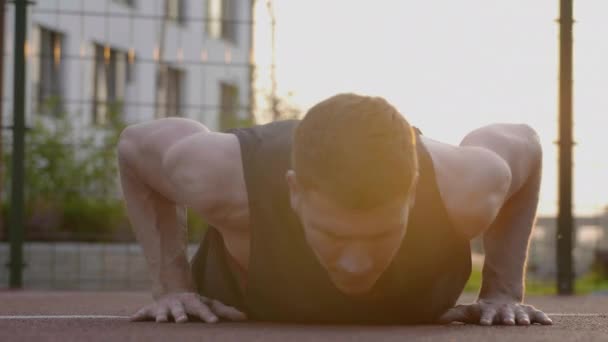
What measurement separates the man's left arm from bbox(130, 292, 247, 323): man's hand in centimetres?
60

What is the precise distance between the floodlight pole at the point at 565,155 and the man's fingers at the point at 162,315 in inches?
133

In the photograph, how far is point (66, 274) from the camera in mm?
7422

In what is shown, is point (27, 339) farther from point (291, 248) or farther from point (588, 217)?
point (588, 217)

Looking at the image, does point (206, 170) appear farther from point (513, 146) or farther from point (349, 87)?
point (349, 87)

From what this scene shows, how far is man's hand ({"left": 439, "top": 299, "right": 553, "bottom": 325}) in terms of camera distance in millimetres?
3344

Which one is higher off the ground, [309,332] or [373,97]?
[373,97]

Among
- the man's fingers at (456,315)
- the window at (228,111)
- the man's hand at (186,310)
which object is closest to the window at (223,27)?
the window at (228,111)

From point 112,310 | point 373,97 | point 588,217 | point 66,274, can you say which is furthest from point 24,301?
point 588,217

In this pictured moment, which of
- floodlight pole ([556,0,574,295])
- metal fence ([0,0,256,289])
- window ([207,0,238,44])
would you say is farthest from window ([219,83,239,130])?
floodlight pole ([556,0,574,295])

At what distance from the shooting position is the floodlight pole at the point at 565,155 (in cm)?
631

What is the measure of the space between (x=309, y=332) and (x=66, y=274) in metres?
4.70

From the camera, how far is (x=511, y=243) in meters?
3.45

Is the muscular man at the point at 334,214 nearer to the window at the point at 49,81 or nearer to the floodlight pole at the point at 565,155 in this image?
the floodlight pole at the point at 565,155

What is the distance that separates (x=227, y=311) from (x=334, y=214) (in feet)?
2.74
